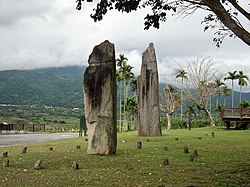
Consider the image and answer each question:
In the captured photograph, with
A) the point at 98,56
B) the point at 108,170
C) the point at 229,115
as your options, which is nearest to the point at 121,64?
the point at 229,115

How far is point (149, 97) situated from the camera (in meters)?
25.3

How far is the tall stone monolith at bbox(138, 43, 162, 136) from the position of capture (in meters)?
24.9

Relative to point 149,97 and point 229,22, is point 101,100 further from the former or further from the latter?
point 149,97

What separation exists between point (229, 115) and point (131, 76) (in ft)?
74.2

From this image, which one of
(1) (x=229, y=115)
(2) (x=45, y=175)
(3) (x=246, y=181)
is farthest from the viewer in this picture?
(1) (x=229, y=115)

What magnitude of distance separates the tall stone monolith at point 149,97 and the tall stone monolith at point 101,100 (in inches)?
403

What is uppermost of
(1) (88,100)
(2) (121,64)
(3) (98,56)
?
(2) (121,64)

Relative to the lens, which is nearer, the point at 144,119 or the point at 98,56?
the point at 98,56

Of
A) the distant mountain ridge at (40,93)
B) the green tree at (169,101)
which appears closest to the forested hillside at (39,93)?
the distant mountain ridge at (40,93)

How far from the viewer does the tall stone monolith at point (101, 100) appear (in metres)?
14.5

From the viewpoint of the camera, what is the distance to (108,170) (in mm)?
10945

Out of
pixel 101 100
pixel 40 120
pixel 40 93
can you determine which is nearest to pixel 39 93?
pixel 40 93

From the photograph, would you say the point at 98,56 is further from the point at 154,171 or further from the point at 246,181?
the point at 246,181

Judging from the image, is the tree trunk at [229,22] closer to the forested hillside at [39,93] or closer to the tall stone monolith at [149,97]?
the tall stone monolith at [149,97]
